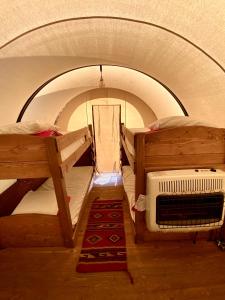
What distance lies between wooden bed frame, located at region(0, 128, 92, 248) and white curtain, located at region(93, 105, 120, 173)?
377cm

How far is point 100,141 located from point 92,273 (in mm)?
4460

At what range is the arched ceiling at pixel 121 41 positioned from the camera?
1.50 meters

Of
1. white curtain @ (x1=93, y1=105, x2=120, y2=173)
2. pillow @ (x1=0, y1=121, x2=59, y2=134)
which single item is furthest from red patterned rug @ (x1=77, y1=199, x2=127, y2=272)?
white curtain @ (x1=93, y1=105, x2=120, y2=173)

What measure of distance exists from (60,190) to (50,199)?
52 centimetres

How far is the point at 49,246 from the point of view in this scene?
2193mm

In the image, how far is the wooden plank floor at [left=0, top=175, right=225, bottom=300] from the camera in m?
1.62

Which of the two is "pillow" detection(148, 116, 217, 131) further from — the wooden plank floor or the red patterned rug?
the red patterned rug

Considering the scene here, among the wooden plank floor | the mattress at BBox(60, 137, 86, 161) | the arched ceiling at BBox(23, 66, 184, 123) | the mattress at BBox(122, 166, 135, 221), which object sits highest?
the arched ceiling at BBox(23, 66, 184, 123)

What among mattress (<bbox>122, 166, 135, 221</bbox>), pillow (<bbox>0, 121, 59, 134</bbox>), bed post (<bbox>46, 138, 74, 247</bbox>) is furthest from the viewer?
mattress (<bbox>122, 166, 135, 221</bbox>)

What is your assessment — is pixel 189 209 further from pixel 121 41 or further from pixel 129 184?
pixel 121 41

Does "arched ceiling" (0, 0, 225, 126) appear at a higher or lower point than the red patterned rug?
higher

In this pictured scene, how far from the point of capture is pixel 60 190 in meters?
1.94

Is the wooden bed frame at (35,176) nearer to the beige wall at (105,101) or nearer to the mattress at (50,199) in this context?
the mattress at (50,199)

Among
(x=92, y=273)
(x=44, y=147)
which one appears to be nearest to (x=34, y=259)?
(x=92, y=273)
